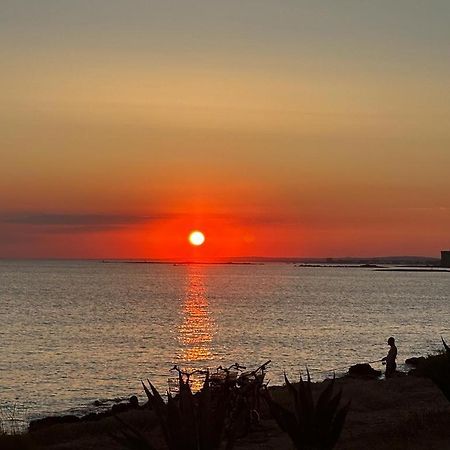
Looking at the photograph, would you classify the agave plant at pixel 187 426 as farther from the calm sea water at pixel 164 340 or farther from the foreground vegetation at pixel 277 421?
the calm sea water at pixel 164 340

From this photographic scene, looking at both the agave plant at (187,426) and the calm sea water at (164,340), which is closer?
the agave plant at (187,426)

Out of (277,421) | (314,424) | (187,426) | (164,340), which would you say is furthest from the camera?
(164,340)

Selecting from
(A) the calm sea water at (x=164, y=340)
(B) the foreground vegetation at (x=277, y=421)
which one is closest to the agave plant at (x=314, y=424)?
(B) the foreground vegetation at (x=277, y=421)

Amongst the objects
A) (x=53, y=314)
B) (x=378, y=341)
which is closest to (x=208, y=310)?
(x=53, y=314)

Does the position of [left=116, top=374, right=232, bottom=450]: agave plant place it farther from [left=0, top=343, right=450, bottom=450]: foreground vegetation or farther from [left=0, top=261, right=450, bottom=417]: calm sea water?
[left=0, top=261, right=450, bottom=417]: calm sea water

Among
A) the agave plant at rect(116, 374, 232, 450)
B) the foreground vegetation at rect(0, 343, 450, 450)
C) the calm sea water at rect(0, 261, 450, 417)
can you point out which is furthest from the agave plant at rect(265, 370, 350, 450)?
the calm sea water at rect(0, 261, 450, 417)

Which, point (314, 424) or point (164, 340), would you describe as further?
point (164, 340)

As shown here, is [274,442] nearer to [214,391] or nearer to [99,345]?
[214,391]

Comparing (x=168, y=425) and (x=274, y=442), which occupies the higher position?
(x=168, y=425)

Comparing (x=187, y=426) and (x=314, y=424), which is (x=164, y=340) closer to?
(x=314, y=424)

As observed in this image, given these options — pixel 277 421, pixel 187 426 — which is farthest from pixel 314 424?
pixel 187 426

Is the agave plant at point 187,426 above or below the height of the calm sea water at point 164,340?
above

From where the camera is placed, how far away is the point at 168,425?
7117 mm

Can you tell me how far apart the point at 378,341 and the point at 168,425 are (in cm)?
4682
